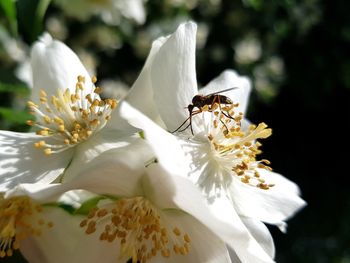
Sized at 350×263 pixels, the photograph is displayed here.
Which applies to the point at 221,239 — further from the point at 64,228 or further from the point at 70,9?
the point at 70,9

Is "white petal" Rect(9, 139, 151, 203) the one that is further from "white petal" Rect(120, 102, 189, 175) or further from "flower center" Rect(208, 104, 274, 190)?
"flower center" Rect(208, 104, 274, 190)

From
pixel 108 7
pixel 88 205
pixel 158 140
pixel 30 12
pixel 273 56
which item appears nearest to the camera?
pixel 158 140

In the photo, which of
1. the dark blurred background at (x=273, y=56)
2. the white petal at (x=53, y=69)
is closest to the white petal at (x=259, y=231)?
the white petal at (x=53, y=69)

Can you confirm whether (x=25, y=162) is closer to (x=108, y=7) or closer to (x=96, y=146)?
(x=96, y=146)

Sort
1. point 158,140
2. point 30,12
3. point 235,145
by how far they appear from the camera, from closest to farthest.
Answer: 1. point 158,140
2. point 235,145
3. point 30,12

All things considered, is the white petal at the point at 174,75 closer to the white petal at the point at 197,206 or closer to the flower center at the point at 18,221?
the white petal at the point at 197,206

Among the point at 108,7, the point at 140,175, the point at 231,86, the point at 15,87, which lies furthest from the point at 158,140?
the point at 108,7

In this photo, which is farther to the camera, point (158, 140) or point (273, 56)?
point (273, 56)
